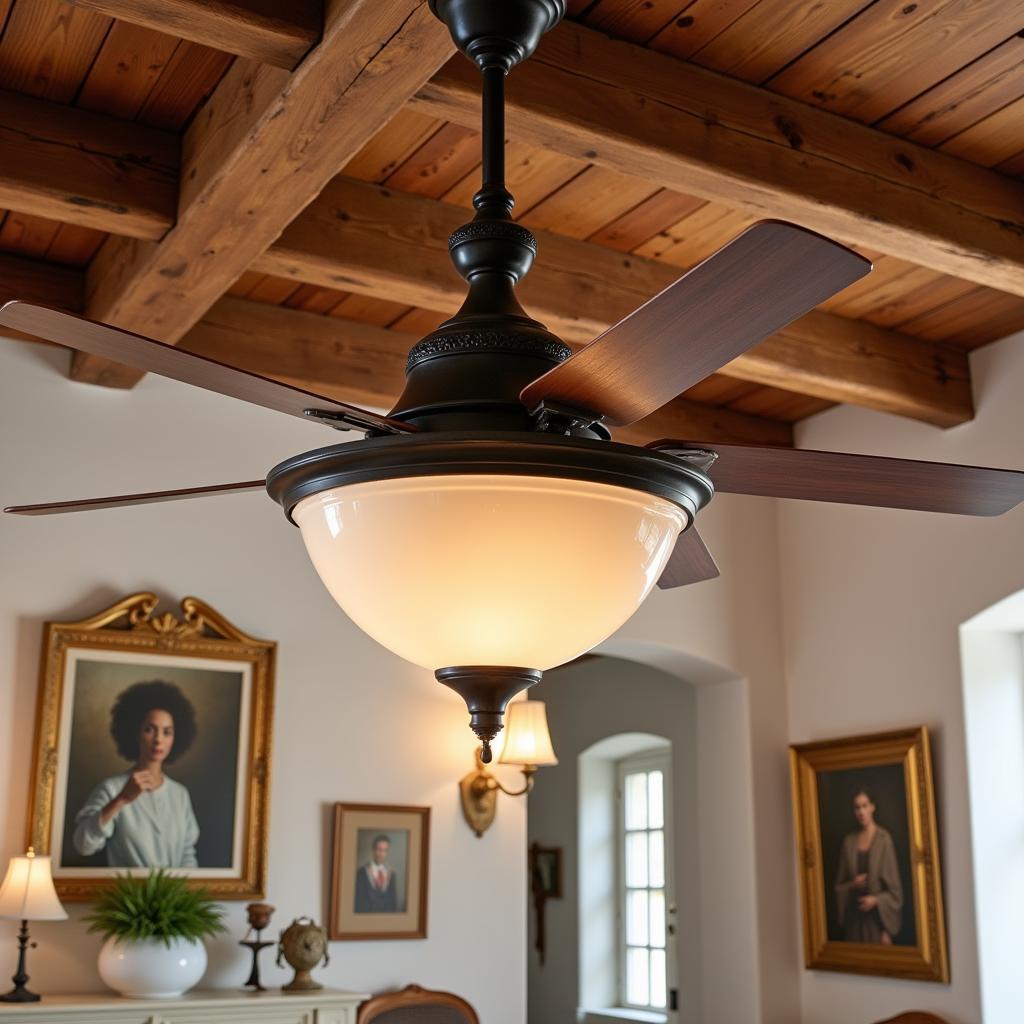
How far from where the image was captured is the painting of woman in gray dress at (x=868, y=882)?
423cm

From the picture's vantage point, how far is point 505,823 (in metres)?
4.35

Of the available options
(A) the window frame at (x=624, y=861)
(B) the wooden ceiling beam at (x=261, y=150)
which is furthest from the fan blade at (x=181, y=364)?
(A) the window frame at (x=624, y=861)

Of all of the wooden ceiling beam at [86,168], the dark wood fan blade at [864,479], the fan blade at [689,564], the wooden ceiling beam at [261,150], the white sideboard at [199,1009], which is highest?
the wooden ceiling beam at [86,168]

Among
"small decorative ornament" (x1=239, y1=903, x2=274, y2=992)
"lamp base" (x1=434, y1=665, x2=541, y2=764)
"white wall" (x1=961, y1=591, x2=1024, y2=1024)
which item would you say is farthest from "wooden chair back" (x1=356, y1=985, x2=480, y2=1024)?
"lamp base" (x1=434, y1=665, x2=541, y2=764)

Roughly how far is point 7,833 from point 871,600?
2.84 metres

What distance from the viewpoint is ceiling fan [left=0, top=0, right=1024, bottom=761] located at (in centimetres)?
113

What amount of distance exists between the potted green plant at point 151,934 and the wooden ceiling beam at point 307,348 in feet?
4.85

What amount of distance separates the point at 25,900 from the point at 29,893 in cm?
2

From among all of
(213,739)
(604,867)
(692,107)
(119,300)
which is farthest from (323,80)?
(604,867)

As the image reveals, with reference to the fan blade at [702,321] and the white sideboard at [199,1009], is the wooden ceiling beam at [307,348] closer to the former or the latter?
the white sideboard at [199,1009]

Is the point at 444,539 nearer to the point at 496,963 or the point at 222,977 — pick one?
the point at 222,977

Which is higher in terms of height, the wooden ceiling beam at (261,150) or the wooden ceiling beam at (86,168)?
the wooden ceiling beam at (86,168)

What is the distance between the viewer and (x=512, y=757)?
4.20 m

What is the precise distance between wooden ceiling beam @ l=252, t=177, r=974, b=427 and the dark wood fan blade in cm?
186
